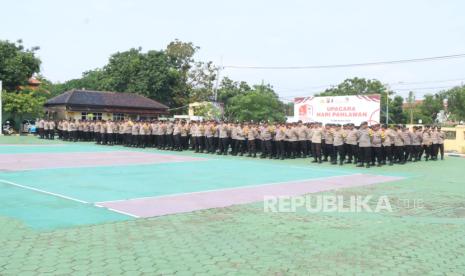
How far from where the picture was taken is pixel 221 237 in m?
6.39

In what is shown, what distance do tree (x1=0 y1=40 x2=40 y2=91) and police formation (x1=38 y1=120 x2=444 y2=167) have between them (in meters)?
16.5

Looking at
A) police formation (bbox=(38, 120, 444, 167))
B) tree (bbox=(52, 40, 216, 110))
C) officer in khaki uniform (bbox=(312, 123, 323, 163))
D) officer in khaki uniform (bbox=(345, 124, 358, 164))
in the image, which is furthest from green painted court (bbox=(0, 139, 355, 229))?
tree (bbox=(52, 40, 216, 110))

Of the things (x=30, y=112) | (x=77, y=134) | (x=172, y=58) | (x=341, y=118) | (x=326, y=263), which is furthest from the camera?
(x=172, y=58)

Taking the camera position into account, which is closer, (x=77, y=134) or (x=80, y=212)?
(x=80, y=212)

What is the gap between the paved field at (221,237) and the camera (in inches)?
203

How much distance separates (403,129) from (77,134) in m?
18.6

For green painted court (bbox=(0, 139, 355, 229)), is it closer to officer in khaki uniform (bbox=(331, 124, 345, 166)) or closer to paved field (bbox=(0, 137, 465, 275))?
paved field (bbox=(0, 137, 465, 275))

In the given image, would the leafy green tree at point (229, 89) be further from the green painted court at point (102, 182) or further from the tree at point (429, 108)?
the green painted court at point (102, 182)

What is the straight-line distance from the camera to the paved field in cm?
515

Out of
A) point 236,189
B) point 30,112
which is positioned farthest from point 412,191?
point 30,112

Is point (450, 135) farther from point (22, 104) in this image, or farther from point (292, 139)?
point (22, 104)

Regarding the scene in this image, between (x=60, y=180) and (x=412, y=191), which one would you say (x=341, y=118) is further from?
(x=60, y=180)

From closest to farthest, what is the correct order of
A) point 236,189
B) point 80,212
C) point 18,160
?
point 80,212
point 236,189
point 18,160

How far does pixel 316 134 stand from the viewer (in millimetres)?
17766
